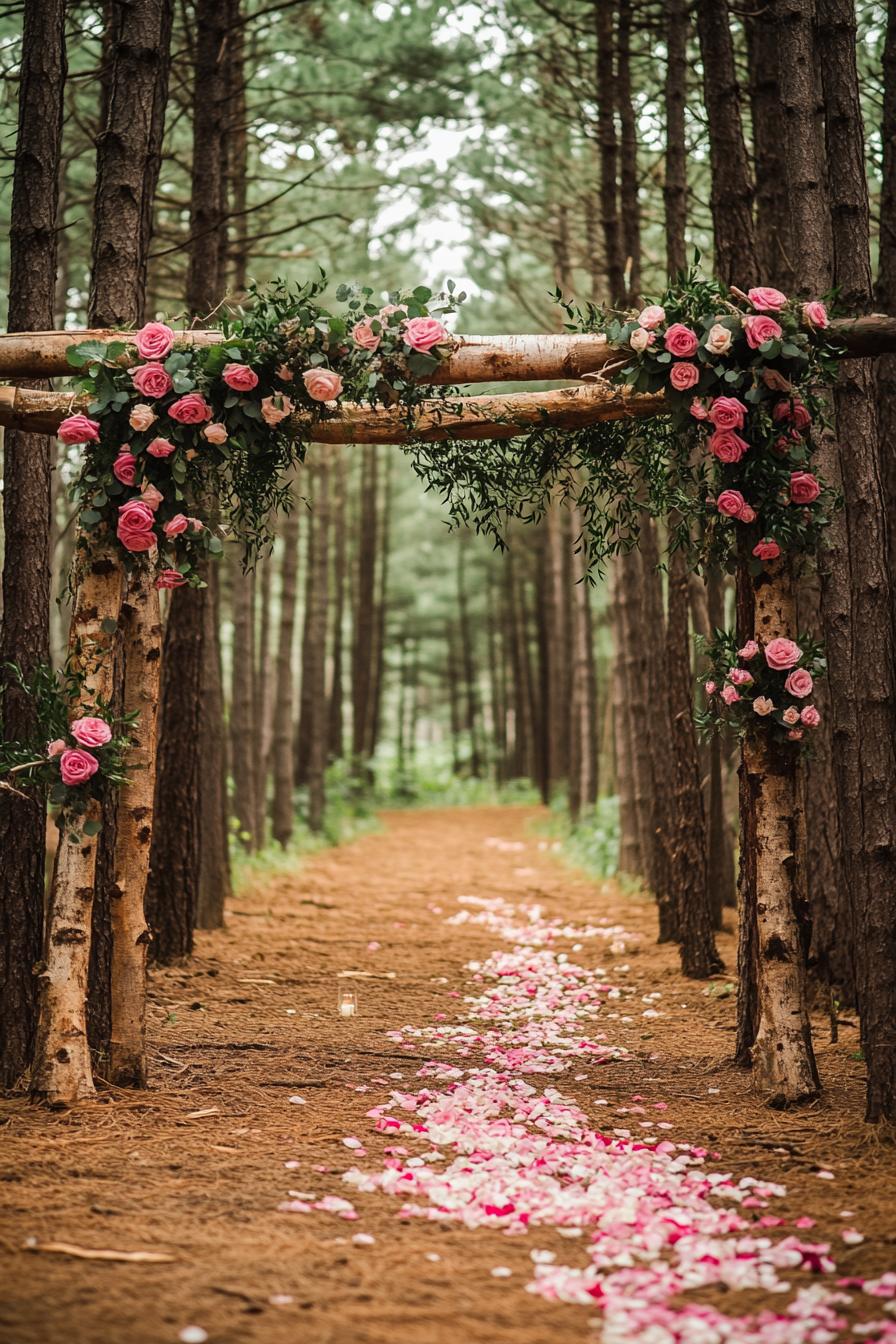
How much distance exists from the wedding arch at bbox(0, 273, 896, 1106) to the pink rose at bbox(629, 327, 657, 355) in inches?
0.7

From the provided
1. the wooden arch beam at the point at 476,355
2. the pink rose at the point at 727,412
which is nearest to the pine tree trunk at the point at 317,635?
the wooden arch beam at the point at 476,355

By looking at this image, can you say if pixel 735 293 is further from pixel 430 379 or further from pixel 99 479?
pixel 99 479

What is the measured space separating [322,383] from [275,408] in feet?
0.96

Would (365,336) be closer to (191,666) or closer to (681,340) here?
(681,340)

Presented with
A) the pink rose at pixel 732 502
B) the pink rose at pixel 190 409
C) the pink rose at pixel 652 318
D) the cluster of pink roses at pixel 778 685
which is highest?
the pink rose at pixel 652 318

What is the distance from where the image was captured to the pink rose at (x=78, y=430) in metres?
5.47

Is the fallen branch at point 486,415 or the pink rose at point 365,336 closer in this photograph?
the pink rose at point 365,336

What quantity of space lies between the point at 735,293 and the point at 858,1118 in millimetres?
4160

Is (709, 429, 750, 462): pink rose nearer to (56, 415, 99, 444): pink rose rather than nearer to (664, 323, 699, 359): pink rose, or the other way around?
(664, 323, 699, 359): pink rose

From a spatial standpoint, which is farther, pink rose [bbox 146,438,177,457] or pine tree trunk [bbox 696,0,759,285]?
pine tree trunk [bbox 696,0,759,285]

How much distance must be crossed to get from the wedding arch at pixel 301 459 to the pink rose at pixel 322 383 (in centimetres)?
1

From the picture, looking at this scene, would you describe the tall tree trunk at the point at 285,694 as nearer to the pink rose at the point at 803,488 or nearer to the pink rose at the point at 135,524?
the pink rose at the point at 135,524

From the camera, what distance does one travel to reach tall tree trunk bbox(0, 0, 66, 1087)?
5.75 meters

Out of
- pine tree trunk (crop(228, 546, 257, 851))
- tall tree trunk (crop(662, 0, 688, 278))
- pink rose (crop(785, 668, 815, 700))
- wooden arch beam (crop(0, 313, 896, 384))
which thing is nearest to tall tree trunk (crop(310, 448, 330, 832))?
pine tree trunk (crop(228, 546, 257, 851))
